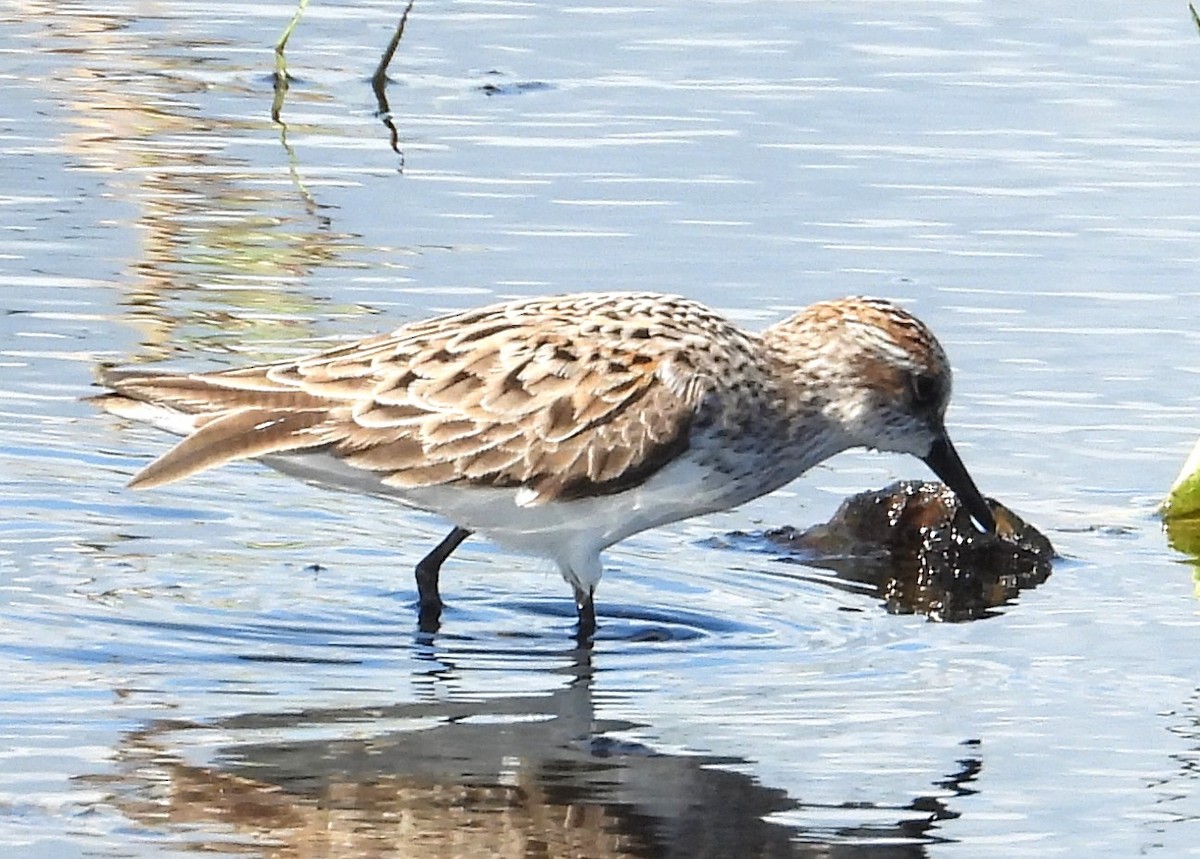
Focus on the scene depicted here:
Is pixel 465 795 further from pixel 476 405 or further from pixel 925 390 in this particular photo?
pixel 925 390

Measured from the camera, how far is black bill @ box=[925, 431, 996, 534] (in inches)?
393

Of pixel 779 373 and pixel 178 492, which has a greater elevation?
pixel 779 373

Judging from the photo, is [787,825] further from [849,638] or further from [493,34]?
[493,34]

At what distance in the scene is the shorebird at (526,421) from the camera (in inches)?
359

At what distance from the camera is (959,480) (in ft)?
32.7

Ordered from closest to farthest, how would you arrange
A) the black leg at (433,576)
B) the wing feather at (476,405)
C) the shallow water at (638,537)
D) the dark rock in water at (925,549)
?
1. the shallow water at (638,537)
2. the wing feather at (476,405)
3. the black leg at (433,576)
4. the dark rock in water at (925,549)

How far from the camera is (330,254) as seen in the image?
12.9 metres

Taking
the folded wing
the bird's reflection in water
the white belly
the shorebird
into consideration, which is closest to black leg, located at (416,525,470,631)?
the shorebird

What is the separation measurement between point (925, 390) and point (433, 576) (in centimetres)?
181

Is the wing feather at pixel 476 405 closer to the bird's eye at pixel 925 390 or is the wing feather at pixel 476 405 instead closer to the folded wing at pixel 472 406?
the folded wing at pixel 472 406

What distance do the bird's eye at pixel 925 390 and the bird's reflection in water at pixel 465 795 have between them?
2208 mm

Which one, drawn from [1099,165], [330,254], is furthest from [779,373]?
[1099,165]

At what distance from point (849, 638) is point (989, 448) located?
2049 millimetres

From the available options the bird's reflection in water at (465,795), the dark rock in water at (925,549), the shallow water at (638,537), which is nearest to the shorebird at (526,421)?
the shallow water at (638,537)
